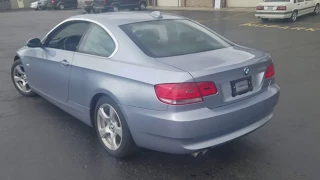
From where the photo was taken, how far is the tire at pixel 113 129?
353cm

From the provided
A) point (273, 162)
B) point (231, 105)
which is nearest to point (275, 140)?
point (273, 162)

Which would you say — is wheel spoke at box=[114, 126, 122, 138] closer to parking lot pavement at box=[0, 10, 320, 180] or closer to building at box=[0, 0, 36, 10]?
parking lot pavement at box=[0, 10, 320, 180]

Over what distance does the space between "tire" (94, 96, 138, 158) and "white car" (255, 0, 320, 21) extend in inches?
589

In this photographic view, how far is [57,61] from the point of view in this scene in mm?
4527

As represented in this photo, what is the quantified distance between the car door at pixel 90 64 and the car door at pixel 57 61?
16 centimetres

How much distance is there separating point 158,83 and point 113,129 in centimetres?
92

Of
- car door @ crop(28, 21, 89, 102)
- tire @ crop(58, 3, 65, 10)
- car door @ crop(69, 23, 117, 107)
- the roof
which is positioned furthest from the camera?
tire @ crop(58, 3, 65, 10)

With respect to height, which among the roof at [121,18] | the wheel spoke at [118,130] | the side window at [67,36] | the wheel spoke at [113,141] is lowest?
the wheel spoke at [113,141]

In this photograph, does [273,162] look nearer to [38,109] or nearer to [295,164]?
[295,164]

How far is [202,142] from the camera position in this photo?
10.4 feet

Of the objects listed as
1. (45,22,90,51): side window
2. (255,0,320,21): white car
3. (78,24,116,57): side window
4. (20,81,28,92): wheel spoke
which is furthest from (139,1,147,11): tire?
(78,24,116,57): side window

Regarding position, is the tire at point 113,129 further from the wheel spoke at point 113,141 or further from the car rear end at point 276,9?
the car rear end at point 276,9

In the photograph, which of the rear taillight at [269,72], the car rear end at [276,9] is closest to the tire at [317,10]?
the car rear end at [276,9]

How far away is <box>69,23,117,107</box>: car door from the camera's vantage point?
3770 millimetres
